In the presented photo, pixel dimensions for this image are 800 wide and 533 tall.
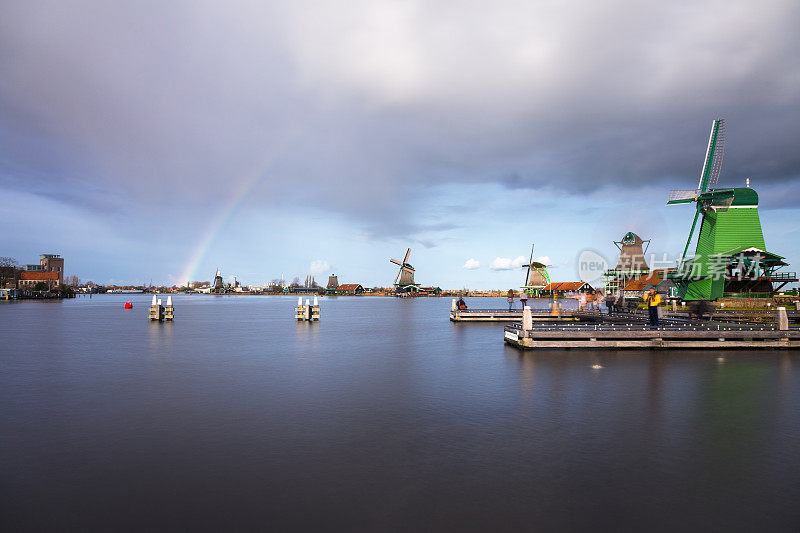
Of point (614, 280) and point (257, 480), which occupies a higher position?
point (614, 280)

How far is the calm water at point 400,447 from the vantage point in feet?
27.3

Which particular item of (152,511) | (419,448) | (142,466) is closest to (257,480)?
(152,511)

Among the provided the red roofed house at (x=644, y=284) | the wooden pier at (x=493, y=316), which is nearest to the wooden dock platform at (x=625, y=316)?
the wooden pier at (x=493, y=316)

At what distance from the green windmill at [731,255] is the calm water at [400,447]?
1474 inches

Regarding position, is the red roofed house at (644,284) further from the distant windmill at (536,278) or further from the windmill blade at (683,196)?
the distant windmill at (536,278)

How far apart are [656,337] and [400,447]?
26077 millimetres

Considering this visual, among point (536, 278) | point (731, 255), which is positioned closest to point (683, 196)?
point (731, 255)

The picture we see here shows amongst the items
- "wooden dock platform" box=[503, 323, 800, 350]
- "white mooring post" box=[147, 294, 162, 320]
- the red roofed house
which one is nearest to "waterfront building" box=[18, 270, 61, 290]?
"white mooring post" box=[147, 294, 162, 320]

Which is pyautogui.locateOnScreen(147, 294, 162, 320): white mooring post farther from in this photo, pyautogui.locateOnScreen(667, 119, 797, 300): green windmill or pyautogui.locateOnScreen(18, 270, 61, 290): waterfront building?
pyautogui.locateOnScreen(18, 270, 61, 290): waterfront building

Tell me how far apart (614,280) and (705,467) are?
96012 millimetres

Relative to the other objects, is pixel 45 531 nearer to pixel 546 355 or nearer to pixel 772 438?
pixel 772 438

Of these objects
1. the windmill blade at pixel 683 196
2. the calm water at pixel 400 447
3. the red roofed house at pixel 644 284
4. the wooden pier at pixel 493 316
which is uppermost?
the windmill blade at pixel 683 196

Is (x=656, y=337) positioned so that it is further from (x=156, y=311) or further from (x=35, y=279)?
(x=35, y=279)

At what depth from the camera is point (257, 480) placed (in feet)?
31.9
